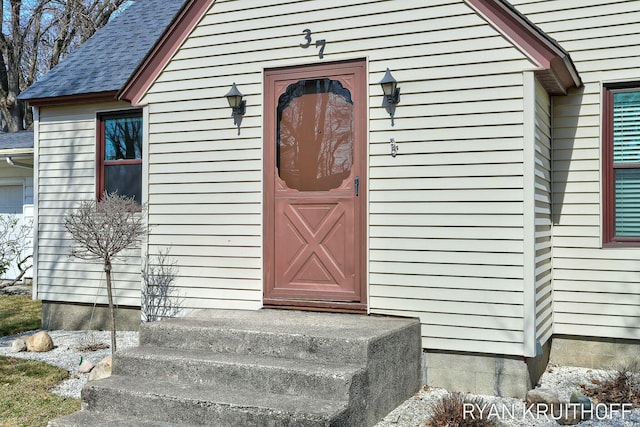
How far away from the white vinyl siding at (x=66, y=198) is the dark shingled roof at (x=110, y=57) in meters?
0.30

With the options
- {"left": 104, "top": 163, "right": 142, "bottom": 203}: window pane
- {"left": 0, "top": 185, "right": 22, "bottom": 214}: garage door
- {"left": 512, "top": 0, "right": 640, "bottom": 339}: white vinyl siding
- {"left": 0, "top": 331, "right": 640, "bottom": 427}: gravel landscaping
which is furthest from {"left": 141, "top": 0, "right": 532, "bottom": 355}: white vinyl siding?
{"left": 0, "top": 185, "right": 22, "bottom": 214}: garage door

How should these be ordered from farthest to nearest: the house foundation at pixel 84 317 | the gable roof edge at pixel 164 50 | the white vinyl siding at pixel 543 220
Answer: the house foundation at pixel 84 317 < the gable roof edge at pixel 164 50 < the white vinyl siding at pixel 543 220

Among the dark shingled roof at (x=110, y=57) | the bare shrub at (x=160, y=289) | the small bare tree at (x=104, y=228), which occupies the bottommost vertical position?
the bare shrub at (x=160, y=289)

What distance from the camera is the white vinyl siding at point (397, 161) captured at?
5.51 m

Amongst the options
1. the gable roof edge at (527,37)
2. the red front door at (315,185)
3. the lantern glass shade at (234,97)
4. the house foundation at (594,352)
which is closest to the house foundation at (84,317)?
the red front door at (315,185)

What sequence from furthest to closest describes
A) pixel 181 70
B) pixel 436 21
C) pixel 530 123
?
pixel 181 70
pixel 436 21
pixel 530 123

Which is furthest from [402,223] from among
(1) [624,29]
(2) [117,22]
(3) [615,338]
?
(2) [117,22]

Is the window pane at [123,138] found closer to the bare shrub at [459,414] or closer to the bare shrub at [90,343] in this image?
the bare shrub at [90,343]

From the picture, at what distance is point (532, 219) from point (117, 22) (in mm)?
8555

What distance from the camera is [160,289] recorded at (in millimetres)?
7016

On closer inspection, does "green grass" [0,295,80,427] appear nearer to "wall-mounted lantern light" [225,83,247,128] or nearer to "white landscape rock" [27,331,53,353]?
"white landscape rock" [27,331,53,353]

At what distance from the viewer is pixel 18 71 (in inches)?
886

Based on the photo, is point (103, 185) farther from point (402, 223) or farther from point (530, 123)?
point (530, 123)

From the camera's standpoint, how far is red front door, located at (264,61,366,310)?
20.0 ft
